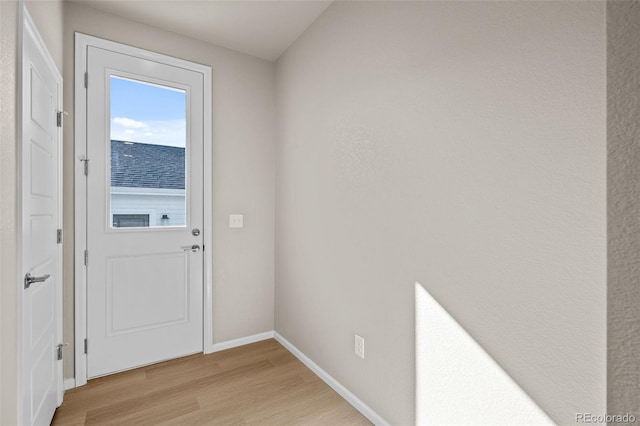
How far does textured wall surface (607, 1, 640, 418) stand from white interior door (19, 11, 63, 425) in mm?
1915

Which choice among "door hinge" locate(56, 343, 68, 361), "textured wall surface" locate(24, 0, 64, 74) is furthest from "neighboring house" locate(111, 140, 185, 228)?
"door hinge" locate(56, 343, 68, 361)

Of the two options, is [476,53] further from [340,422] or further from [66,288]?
[66,288]

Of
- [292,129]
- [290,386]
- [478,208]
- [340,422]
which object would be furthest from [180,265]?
[478,208]

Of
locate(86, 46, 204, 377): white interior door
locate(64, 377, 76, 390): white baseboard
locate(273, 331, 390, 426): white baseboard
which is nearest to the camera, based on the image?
locate(273, 331, 390, 426): white baseboard

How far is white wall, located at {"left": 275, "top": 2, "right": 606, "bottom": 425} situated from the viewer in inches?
38.9

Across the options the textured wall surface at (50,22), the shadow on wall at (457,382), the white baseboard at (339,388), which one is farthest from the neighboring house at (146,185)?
the shadow on wall at (457,382)

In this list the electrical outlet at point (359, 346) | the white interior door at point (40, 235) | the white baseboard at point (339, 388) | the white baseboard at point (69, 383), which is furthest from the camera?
the white baseboard at point (69, 383)

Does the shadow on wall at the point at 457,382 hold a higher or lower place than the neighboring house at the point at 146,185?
lower

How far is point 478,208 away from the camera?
1.28 meters

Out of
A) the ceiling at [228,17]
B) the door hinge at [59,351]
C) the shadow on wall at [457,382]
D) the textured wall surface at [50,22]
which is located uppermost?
the ceiling at [228,17]

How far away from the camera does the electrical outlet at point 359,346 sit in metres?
1.93

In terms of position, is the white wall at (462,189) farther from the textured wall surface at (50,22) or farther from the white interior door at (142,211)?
the textured wall surface at (50,22)

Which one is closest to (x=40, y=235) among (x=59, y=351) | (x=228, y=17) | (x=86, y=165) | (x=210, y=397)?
(x=86, y=165)

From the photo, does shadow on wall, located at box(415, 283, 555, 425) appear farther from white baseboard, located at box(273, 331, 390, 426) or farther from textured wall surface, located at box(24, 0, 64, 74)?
textured wall surface, located at box(24, 0, 64, 74)
